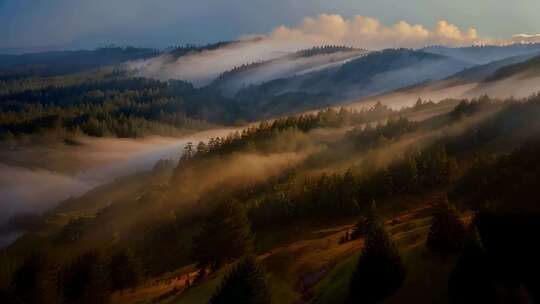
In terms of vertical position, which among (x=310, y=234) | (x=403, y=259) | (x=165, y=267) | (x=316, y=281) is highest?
(x=403, y=259)

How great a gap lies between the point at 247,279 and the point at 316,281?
16615 mm

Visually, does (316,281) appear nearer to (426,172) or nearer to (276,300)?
(276,300)

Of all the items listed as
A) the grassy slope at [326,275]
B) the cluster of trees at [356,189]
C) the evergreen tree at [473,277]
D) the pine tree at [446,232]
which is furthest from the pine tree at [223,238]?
the cluster of trees at [356,189]

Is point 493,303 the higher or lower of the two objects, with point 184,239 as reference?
higher

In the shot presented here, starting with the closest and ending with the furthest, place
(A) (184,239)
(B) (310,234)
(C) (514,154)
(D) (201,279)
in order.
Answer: (D) (201,279) → (C) (514,154) → (B) (310,234) → (A) (184,239)

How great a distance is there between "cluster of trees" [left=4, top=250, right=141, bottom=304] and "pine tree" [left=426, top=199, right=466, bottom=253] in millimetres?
56570

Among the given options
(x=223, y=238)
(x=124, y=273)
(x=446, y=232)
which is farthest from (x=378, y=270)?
(x=124, y=273)

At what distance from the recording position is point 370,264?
183 ft

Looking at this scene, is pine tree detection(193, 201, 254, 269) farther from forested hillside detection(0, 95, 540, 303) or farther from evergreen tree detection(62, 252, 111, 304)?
evergreen tree detection(62, 252, 111, 304)

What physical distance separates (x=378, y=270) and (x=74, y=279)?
76079mm

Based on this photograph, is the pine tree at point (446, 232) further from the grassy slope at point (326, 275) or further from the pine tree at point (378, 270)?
the pine tree at point (378, 270)

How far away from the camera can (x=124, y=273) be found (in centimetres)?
10981

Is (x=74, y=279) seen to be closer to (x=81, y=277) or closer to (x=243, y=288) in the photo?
(x=81, y=277)

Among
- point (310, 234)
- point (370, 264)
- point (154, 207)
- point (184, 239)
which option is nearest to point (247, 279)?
point (370, 264)
